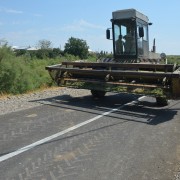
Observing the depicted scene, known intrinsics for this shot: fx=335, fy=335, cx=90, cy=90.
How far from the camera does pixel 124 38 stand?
15.0 m

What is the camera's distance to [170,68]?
10797 mm

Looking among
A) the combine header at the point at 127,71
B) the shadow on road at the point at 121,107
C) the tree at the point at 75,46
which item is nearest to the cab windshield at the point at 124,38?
the combine header at the point at 127,71

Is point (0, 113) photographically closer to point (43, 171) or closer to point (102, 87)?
point (102, 87)

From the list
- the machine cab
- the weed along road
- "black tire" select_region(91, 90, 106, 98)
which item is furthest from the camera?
the machine cab

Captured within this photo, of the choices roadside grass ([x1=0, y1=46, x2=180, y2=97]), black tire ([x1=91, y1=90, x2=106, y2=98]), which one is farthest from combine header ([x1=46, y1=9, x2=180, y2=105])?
roadside grass ([x1=0, y1=46, x2=180, y2=97])

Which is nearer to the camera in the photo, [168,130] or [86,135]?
[86,135]

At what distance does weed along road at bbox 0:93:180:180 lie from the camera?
18.4ft

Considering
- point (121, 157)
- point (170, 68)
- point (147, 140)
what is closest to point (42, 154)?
point (121, 157)

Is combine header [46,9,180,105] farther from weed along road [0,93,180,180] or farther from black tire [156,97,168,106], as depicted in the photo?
weed along road [0,93,180,180]

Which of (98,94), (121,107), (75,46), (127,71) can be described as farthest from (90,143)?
(75,46)

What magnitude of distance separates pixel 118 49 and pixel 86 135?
8041 mm

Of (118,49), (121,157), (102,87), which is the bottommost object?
(121,157)

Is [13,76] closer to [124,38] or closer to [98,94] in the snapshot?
[98,94]

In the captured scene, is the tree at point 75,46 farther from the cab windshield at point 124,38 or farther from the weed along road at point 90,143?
the weed along road at point 90,143
